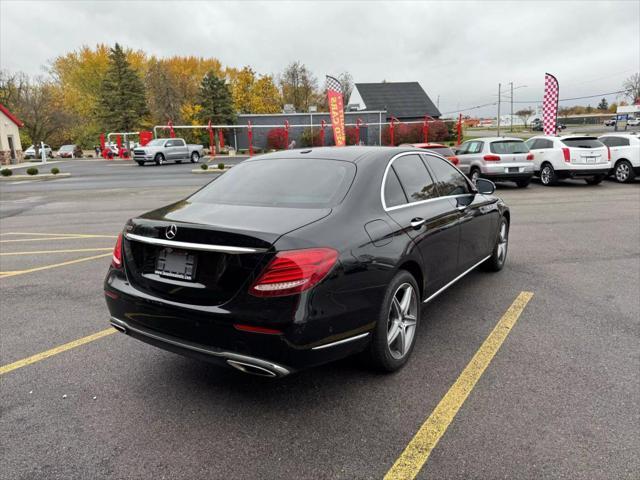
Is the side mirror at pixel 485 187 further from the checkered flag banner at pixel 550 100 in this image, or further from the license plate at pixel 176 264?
the checkered flag banner at pixel 550 100

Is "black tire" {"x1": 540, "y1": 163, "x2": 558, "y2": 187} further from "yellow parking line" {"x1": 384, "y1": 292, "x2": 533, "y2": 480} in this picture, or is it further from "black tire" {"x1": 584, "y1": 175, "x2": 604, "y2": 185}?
"yellow parking line" {"x1": 384, "y1": 292, "x2": 533, "y2": 480}

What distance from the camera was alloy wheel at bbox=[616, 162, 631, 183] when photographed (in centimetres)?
1589

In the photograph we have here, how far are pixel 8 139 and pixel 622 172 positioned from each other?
43452 mm

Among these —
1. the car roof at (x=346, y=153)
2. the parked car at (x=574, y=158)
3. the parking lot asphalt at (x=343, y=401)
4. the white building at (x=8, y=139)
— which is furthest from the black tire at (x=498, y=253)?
the white building at (x=8, y=139)

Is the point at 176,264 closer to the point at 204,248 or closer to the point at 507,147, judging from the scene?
the point at 204,248

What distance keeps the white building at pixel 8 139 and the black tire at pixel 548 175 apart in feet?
130

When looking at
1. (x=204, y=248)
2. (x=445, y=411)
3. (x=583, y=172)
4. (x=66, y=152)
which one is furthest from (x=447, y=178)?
(x=66, y=152)

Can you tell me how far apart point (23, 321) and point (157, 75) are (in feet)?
199

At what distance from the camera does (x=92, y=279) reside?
5828 millimetres

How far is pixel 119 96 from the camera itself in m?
49.4

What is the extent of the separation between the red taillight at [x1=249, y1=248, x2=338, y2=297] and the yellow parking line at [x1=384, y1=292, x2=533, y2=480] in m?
1.04

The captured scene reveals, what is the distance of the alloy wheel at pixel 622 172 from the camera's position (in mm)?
15891

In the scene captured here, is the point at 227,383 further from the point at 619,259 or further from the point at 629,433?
the point at 619,259

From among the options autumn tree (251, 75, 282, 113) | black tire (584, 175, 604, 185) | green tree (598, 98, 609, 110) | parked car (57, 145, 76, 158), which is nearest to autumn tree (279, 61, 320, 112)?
autumn tree (251, 75, 282, 113)
